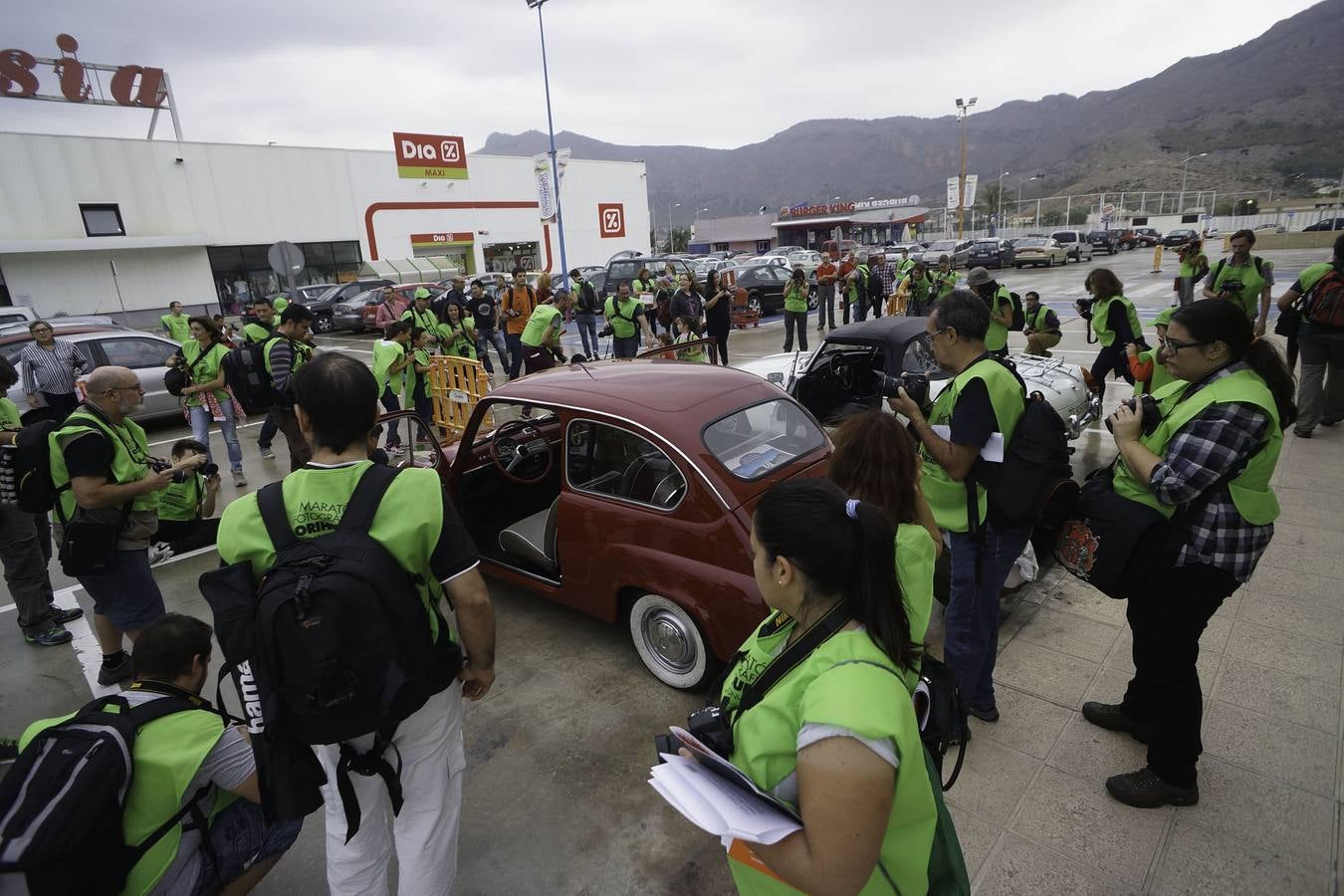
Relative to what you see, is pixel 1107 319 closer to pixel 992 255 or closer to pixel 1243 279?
pixel 1243 279

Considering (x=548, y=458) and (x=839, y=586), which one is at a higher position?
(x=839, y=586)

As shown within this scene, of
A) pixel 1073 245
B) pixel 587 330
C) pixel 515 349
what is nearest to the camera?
pixel 515 349

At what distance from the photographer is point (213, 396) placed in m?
7.45

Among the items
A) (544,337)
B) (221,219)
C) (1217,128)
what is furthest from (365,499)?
(1217,128)

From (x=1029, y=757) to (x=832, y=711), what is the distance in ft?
7.86

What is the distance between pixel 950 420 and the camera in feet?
8.73

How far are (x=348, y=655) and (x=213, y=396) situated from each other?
730cm

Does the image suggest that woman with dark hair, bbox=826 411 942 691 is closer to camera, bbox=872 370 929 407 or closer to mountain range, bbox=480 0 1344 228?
camera, bbox=872 370 929 407

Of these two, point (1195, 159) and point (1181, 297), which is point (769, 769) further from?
point (1195, 159)

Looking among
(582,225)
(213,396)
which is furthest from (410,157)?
(213,396)

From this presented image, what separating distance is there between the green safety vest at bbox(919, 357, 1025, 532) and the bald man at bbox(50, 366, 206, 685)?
3.60 meters

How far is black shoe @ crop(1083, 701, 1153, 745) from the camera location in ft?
9.73

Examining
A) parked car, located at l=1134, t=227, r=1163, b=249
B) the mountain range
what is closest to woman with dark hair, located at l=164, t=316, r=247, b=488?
parked car, located at l=1134, t=227, r=1163, b=249

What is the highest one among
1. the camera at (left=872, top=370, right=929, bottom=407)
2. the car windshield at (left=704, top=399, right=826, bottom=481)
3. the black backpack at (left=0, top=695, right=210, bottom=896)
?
the camera at (left=872, top=370, right=929, bottom=407)
